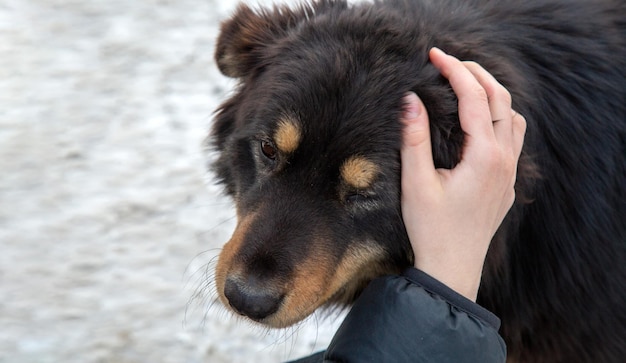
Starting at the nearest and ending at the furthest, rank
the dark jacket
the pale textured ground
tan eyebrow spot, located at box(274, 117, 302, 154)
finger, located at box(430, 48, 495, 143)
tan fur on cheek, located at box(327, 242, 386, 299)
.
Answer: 1. the dark jacket
2. finger, located at box(430, 48, 495, 143)
3. tan eyebrow spot, located at box(274, 117, 302, 154)
4. tan fur on cheek, located at box(327, 242, 386, 299)
5. the pale textured ground

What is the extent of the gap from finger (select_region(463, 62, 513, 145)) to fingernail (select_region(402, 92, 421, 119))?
0.19 metres

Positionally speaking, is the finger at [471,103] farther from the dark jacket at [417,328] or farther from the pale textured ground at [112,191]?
the pale textured ground at [112,191]

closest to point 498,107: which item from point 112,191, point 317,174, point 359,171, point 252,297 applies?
point 359,171

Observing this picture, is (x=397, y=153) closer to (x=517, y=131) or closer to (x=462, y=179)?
(x=462, y=179)

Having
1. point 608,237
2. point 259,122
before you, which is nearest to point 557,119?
point 608,237

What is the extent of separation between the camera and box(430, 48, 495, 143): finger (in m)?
2.19

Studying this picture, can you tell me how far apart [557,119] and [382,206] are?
698mm

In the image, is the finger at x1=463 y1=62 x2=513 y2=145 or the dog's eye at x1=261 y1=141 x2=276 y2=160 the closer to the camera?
the finger at x1=463 y1=62 x2=513 y2=145

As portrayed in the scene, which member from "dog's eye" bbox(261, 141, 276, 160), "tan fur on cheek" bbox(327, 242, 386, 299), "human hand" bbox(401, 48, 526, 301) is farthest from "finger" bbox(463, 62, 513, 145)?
"dog's eye" bbox(261, 141, 276, 160)

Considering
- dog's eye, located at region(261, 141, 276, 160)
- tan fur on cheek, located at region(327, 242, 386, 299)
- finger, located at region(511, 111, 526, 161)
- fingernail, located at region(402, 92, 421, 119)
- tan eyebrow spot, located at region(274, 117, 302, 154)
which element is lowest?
tan fur on cheek, located at region(327, 242, 386, 299)

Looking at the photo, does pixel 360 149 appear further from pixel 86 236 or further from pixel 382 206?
pixel 86 236

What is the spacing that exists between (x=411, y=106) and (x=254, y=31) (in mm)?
696

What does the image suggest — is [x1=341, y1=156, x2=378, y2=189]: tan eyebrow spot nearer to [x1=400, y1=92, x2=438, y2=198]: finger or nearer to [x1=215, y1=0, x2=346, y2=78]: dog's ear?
[x1=400, y1=92, x2=438, y2=198]: finger

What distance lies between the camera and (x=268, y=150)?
2.40 m
